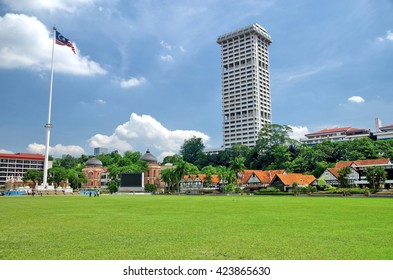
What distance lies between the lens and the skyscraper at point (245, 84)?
16150 centimetres

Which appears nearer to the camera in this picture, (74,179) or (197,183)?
(197,183)

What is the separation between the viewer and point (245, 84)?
16625 cm

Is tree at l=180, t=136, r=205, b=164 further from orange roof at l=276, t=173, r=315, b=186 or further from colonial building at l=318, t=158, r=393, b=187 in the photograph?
colonial building at l=318, t=158, r=393, b=187

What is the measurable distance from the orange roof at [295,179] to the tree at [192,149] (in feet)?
230

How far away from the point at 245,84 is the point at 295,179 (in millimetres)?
96947

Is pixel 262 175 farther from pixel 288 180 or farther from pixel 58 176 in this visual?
pixel 58 176

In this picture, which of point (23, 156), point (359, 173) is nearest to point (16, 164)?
point (23, 156)

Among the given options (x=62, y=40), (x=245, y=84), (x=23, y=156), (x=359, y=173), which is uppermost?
(x=245, y=84)

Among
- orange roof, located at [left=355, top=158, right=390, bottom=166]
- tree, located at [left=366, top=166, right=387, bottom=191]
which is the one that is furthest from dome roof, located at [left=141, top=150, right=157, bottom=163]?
tree, located at [left=366, top=166, right=387, bottom=191]

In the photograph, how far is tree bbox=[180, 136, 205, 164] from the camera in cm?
14625

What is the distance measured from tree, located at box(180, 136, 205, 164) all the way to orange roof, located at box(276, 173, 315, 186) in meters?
70.0

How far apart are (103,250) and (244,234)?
4.69 m

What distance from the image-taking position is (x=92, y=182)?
398 feet

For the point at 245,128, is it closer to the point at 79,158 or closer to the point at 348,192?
the point at 79,158
